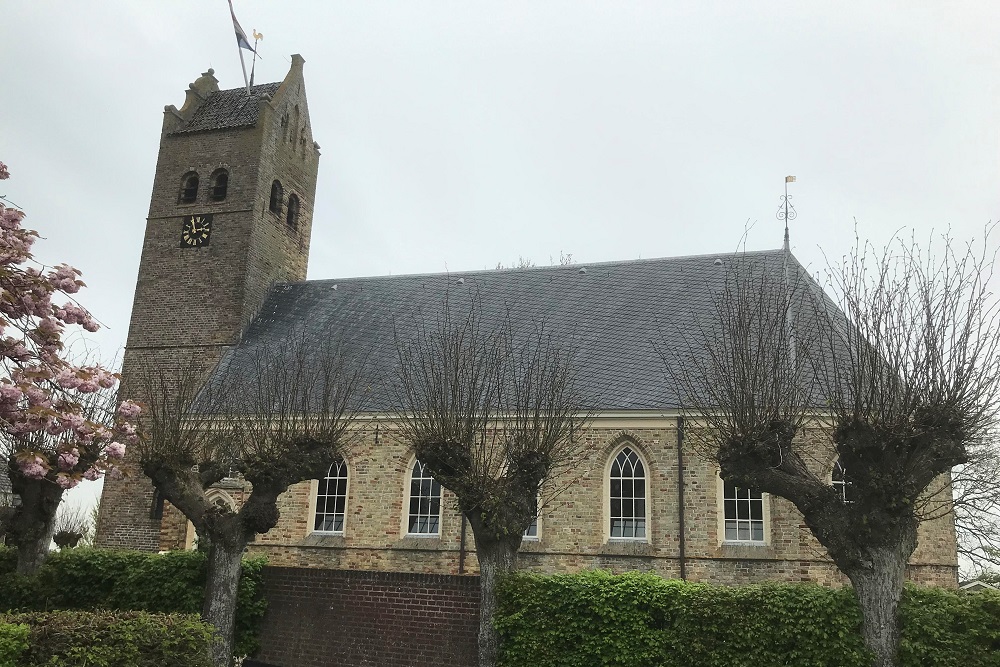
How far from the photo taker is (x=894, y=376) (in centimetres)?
1209

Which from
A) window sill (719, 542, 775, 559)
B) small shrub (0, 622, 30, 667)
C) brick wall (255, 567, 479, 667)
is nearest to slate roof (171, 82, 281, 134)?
brick wall (255, 567, 479, 667)

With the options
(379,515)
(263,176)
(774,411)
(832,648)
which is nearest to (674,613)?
(832,648)

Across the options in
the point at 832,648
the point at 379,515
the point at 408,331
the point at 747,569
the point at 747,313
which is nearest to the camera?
the point at 832,648

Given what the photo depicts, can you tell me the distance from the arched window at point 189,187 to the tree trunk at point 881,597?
23.8 meters

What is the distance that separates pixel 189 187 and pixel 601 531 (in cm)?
1820

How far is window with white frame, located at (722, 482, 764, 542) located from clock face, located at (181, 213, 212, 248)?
18020 mm

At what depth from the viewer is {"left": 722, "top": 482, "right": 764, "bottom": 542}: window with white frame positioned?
1859 centimetres

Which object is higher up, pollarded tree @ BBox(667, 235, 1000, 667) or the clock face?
the clock face

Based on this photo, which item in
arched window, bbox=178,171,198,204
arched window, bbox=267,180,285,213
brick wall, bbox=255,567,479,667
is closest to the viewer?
brick wall, bbox=255,567,479,667

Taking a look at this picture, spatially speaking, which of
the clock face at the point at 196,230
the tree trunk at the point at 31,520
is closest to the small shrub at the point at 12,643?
the tree trunk at the point at 31,520

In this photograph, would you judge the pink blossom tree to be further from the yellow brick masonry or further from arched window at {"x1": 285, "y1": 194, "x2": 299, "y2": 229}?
arched window at {"x1": 285, "y1": 194, "x2": 299, "y2": 229}

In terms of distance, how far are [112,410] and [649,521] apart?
1344cm

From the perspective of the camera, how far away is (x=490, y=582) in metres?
13.9

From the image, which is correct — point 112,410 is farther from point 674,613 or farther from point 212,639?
point 674,613
